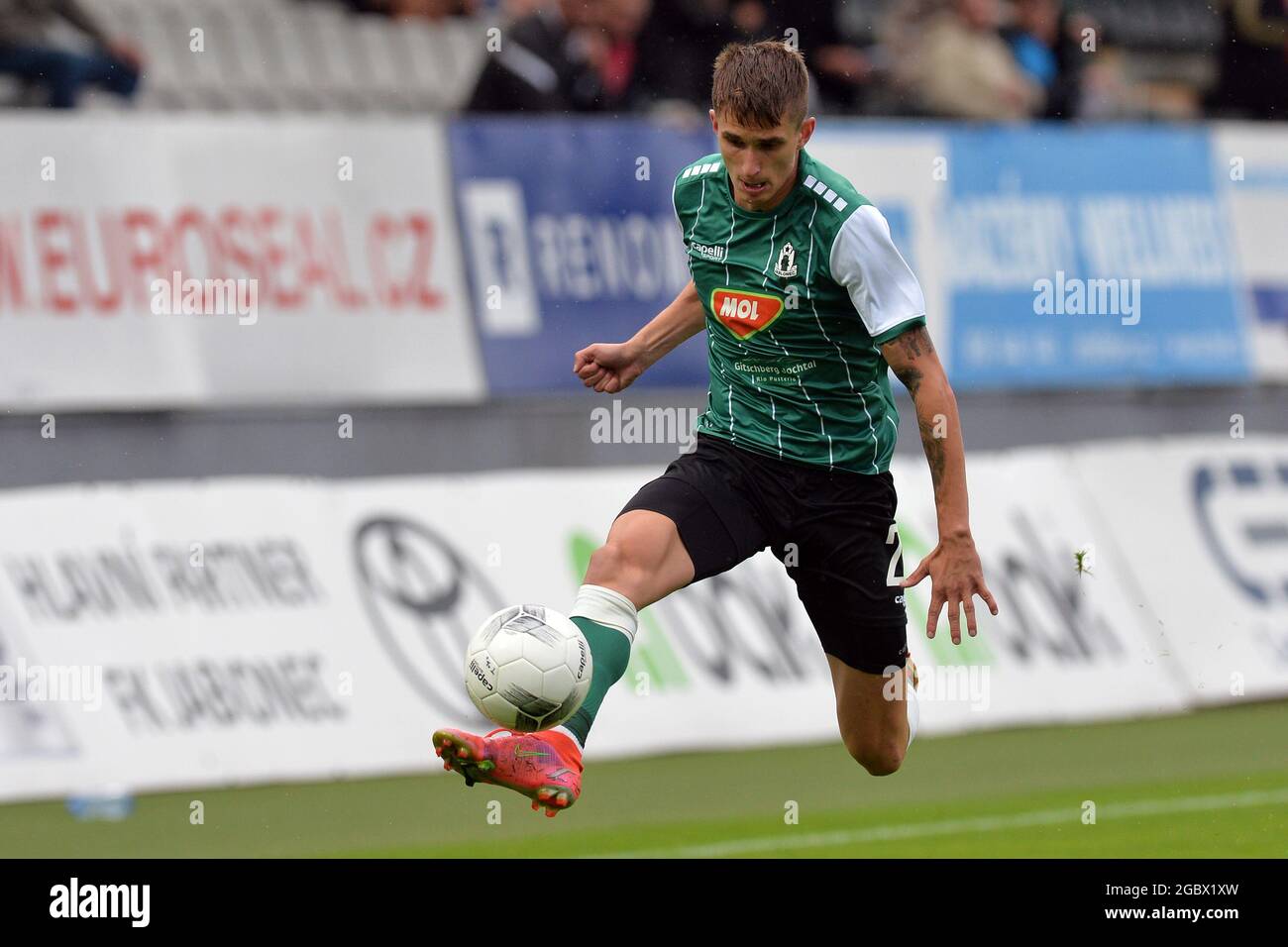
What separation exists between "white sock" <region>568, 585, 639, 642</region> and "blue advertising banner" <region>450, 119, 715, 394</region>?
569 cm

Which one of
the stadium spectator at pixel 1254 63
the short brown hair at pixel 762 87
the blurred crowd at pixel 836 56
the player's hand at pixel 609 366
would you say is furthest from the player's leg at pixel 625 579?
the stadium spectator at pixel 1254 63

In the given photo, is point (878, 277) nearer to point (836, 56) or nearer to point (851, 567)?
point (851, 567)

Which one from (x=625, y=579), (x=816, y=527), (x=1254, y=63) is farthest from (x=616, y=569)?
(x=1254, y=63)

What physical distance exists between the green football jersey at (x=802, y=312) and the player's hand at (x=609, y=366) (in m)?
0.27

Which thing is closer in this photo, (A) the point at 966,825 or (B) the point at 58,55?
(A) the point at 966,825

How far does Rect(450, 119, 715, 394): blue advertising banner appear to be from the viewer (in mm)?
11891

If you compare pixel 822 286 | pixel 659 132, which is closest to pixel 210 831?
pixel 822 286

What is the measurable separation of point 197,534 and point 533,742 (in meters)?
4.99

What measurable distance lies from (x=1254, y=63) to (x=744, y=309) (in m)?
9.68

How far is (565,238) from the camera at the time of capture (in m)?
12.2

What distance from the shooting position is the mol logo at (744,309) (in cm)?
657

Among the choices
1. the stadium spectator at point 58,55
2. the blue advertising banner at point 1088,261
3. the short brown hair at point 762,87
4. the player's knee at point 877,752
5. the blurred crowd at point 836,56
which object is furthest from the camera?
the blue advertising banner at point 1088,261

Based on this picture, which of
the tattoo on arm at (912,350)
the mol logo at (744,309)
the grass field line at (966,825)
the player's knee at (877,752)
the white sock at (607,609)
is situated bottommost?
the grass field line at (966,825)

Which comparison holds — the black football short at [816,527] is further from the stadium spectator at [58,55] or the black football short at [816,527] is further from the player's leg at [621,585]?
the stadium spectator at [58,55]
